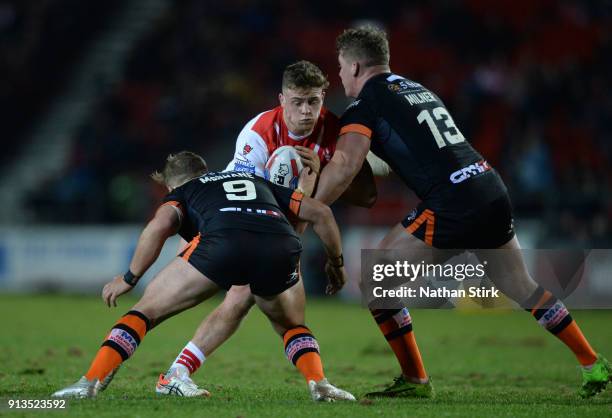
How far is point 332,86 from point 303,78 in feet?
48.7

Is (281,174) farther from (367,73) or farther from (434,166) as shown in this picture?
(434,166)

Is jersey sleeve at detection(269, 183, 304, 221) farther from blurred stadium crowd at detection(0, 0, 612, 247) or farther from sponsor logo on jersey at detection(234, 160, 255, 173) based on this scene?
blurred stadium crowd at detection(0, 0, 612, 247)

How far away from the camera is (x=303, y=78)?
6746 mm

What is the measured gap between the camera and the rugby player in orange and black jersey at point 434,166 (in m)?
6.52

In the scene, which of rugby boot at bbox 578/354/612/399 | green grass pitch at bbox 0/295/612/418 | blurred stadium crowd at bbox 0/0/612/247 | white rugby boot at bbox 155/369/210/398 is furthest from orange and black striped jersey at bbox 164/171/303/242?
blurred stadium crowd at bbox 0/0/612/247

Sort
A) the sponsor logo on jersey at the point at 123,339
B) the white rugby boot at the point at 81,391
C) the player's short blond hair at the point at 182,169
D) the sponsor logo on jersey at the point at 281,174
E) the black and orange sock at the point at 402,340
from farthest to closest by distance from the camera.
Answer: the sponsor logo on jersey at the point at 281,174, the black and orange sock at the point at 402,340, the player's short blond hair at the point at 182,169, the sponsor logo on jersey at the point at 123,339, the white rugby boot at the point at 81,391

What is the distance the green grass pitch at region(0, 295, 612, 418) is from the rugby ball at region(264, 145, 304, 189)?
146 cm

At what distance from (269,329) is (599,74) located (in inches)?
347

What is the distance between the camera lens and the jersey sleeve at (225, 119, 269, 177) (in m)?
7.00

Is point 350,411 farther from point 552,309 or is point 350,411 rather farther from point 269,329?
point 269,329

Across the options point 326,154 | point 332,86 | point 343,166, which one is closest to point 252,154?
point 326,154

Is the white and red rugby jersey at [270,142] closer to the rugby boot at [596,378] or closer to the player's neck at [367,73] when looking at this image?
the player's neck at [367,73]

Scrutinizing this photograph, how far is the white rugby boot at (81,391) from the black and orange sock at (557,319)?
284cm

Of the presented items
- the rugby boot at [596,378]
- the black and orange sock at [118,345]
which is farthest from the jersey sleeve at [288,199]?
the rugby boot at [596,378]
